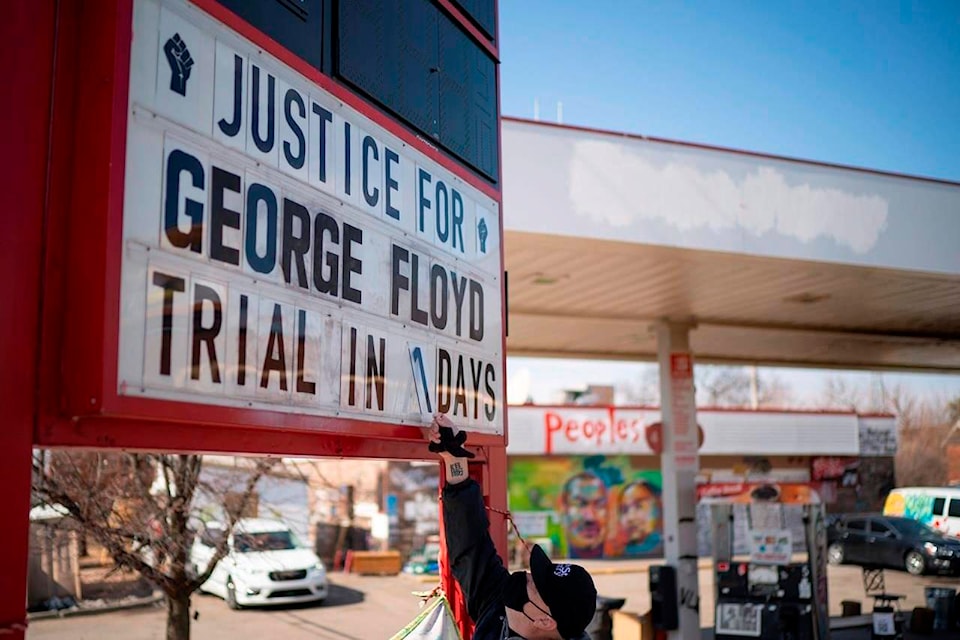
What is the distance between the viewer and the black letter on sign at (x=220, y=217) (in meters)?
2.86

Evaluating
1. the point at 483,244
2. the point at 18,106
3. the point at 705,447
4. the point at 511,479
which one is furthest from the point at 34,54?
the point at 705,447

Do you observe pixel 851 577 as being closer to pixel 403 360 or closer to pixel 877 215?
pixel 877 215

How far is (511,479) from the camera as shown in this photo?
96.3 feet

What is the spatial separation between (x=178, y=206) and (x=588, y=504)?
95.0 feet

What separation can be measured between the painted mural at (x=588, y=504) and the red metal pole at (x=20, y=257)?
89.8ft

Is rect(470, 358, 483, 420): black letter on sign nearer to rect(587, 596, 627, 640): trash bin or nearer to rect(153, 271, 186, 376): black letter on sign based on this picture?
rect(153, 271, 186, 376): black letter on sign

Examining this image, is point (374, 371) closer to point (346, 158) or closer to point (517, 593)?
point (346, 158)

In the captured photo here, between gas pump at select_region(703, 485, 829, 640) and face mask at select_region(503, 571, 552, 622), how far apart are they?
10.9 metres

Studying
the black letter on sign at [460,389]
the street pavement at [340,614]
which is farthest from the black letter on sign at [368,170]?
the street pavement at [340,614]

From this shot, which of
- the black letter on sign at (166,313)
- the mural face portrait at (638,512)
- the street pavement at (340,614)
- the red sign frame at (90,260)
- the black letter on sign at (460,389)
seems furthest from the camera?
the mural face portrait at (638,512)

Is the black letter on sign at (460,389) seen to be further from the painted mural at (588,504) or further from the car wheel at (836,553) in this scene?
the car wheel at (836,553)

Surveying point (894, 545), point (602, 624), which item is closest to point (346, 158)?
point (602, 624)

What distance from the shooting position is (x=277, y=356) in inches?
123

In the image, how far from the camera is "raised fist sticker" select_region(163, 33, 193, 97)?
2762 mm
